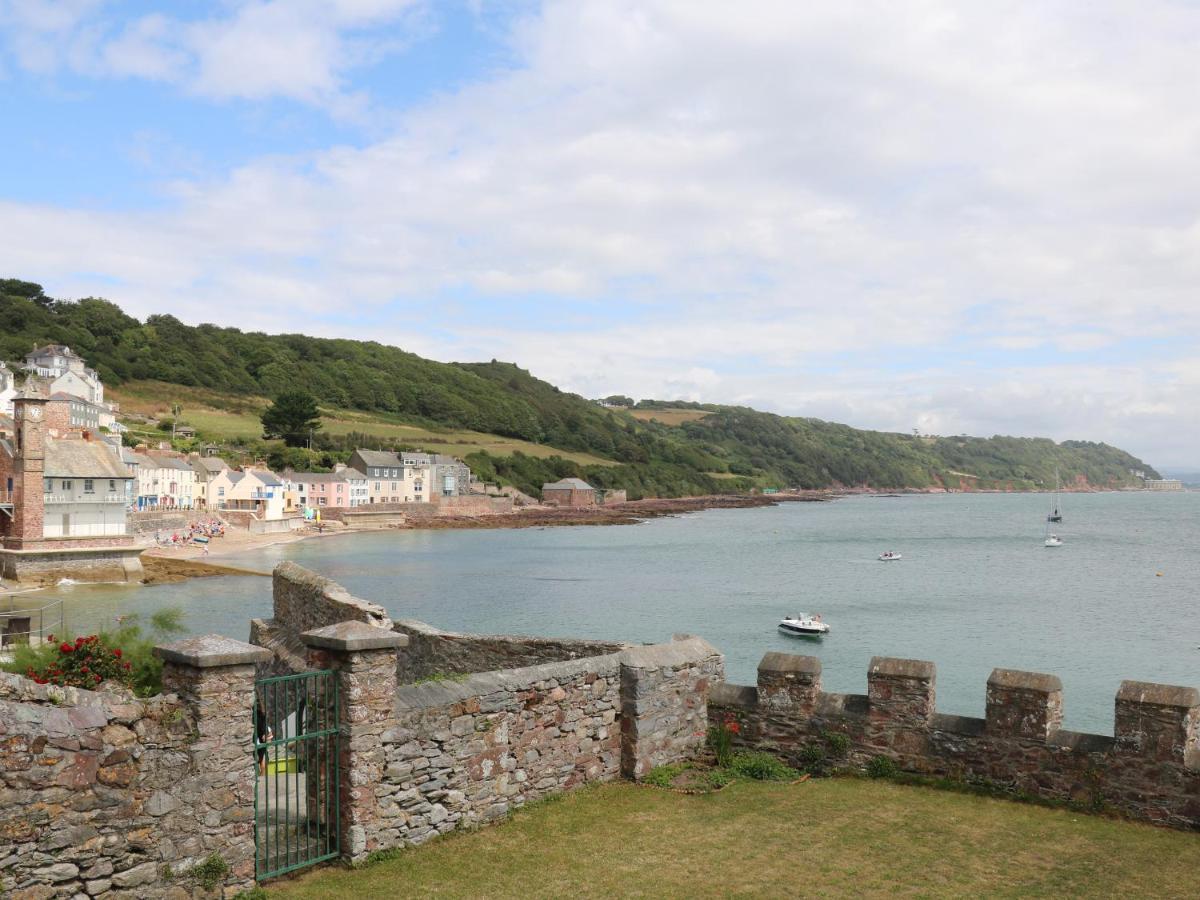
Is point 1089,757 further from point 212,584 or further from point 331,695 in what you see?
point 212,584

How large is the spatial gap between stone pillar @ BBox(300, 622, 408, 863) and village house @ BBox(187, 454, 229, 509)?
100 meters

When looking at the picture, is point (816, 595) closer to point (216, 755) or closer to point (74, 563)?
point (74, 563)

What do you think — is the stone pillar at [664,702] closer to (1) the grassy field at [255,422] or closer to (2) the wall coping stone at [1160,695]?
(2) the wall coping stone at [1160,695]

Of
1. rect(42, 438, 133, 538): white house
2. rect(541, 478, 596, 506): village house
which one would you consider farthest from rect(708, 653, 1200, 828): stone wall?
rect(541, 478, 596, 506): village house

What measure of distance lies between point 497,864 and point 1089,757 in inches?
236

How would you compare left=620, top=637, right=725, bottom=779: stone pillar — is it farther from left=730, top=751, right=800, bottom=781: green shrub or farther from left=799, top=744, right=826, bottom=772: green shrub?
left=799, top=744, right=826, bottom=772: green shrub

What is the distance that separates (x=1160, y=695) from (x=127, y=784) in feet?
29.8

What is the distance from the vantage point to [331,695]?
7527 mm

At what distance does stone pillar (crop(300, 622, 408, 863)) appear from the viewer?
24.1ft

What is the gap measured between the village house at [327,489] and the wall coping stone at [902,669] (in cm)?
10693

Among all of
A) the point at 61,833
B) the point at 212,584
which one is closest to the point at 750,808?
the point at 61,833

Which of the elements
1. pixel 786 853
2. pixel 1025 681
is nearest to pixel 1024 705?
pixel 1025 681

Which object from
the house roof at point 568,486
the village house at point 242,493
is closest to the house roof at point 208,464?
the village house at point 242,493

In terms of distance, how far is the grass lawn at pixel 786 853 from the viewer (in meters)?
7.07
